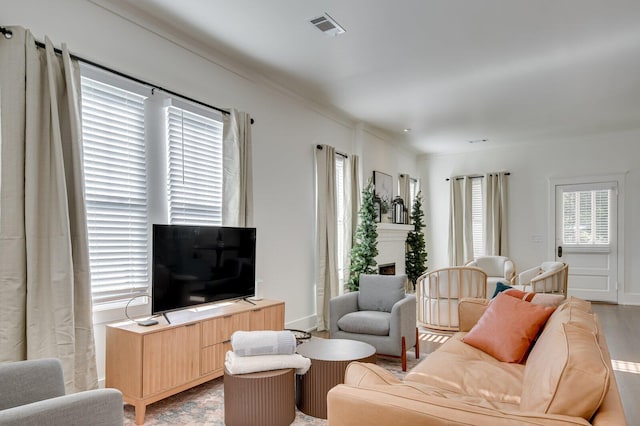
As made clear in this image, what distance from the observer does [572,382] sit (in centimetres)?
124

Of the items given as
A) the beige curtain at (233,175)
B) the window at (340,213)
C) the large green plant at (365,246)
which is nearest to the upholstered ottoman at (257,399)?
the beige curtain at (233,175)

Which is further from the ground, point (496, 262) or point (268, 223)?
point (268, 223)

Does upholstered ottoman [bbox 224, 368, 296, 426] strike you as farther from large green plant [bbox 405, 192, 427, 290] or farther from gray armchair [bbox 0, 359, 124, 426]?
large green plant [bbox 405, 192, 427, 290]

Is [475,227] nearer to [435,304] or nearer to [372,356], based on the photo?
[435,304]

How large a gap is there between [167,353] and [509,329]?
225cm

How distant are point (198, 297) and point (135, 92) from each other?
1.69 m

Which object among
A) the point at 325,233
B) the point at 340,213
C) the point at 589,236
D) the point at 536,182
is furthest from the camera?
the point at 536,182

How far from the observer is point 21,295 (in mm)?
2455

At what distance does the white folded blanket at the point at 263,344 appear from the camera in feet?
8.50

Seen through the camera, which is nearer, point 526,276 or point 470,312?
point 470,312

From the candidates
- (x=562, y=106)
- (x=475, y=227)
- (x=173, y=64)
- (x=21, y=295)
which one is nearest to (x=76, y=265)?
(x=21, y=295)

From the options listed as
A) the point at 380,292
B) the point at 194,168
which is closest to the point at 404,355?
the point at 380,292

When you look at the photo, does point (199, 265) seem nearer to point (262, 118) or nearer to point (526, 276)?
point (262, 118)

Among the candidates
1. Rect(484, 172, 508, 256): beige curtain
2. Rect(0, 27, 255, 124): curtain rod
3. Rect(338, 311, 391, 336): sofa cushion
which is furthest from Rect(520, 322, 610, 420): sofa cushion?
Rect(484, 172, 508, 256): beige curtain
